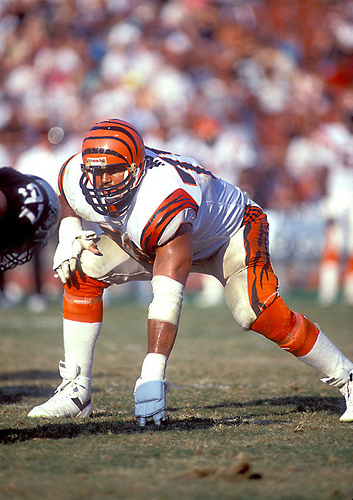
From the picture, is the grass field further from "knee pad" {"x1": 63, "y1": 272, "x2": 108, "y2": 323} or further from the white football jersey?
the white football jersey

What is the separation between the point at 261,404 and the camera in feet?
11.8

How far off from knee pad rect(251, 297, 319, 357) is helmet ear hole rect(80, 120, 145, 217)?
0.81m

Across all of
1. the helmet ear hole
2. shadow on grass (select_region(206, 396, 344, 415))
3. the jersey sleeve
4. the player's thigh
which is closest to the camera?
the jersey sleeve

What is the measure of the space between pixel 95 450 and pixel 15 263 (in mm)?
1175

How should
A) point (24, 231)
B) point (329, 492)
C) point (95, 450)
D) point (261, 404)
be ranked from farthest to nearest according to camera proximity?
point (261, 404) < point (24, 231) < point (95, 450) < point (329, 492)

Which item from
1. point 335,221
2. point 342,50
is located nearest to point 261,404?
point 335,221

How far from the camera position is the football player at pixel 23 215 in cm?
317

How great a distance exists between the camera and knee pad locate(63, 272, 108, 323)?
10.9 feet

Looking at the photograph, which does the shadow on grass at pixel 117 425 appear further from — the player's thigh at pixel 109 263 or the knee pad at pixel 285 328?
the player's thigh at pixel 109 263

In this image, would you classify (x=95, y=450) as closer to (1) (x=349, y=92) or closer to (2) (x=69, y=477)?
(2) (x=69, y=477)

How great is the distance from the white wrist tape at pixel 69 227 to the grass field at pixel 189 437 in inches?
34.2

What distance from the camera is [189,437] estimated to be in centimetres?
275

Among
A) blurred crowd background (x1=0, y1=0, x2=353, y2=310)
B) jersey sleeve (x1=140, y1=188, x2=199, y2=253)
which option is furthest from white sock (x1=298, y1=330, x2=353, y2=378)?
blurred crowd background (x1=0, y1=0, x2=353, y2=310)

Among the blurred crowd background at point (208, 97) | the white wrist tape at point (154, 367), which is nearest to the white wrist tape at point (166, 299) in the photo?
the white wrist tape at point (154, 367)
